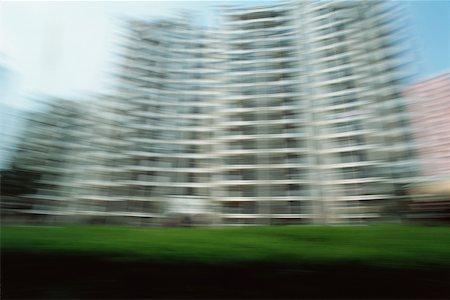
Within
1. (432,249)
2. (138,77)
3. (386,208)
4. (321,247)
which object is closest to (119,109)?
(138,77)

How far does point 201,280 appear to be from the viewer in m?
1.83

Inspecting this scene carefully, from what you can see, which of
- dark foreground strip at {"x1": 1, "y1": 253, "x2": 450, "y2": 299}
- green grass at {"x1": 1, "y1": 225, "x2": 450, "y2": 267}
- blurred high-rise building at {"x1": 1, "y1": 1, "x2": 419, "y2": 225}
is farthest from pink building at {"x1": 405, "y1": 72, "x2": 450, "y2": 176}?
dark foreground strip at {"x1": 1, "y1": 253, "x2": 450, "y2": 299}

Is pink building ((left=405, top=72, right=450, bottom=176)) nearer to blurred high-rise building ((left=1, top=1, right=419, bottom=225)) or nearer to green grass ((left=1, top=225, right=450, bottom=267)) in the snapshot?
blurred high-rise building ((left=1, top=1, right=419, bottom=225))

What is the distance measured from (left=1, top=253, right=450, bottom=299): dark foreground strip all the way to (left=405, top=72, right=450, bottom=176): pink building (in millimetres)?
661

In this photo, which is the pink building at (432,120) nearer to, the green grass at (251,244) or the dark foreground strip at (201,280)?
the green grass at (251,244)

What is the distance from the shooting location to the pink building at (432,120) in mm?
2234

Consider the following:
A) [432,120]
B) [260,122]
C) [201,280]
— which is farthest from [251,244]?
[432,120]

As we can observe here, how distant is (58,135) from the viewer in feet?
7.45

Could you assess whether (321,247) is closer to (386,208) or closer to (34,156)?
(386,208)

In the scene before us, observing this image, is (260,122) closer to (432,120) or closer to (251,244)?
(251,244)

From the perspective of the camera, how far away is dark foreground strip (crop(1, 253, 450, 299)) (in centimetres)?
181

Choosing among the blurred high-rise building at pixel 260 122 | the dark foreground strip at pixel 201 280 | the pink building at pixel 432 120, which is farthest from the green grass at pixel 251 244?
the pink building at pixel 432 120

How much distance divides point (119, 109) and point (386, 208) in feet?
5.19

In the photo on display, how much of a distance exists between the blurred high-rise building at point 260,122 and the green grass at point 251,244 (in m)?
0.15
